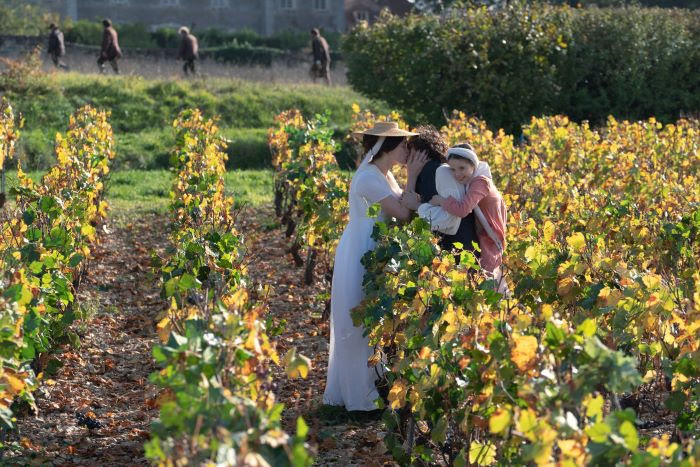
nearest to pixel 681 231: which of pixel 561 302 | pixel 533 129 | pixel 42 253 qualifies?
pixel 561 302

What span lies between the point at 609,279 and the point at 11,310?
267 cm

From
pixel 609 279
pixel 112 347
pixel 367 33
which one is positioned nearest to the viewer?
pixel 609 279

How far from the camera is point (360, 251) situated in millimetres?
6008

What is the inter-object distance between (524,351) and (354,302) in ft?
8.71

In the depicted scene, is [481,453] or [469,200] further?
[469,200]

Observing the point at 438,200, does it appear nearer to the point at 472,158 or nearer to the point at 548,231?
the point at 472,158

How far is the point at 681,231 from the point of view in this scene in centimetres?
615

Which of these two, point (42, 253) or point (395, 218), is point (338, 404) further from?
point (42, 253)

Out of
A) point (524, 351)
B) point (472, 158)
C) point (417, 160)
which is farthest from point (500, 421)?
point (417, 160)

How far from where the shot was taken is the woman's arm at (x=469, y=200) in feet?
19.1

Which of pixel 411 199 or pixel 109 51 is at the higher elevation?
pixel 411 199

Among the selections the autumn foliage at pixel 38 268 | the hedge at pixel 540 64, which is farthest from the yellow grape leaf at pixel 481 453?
the hedge at pixel 540 64

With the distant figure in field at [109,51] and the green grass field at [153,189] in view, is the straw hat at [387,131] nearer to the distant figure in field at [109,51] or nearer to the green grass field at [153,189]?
the green grass field at [153,189]

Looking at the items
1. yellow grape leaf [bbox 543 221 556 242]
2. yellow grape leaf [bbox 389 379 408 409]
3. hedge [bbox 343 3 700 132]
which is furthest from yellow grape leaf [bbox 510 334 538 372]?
hedge [bbox 343 3 700 132]
